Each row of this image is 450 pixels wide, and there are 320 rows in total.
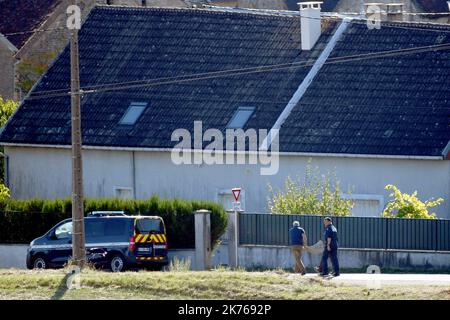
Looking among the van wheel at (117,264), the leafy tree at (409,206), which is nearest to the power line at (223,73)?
the leafy tree at (409,206)

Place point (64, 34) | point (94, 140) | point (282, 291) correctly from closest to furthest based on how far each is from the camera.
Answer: point (282, 291) → point (94, 140) → point (64, 34)

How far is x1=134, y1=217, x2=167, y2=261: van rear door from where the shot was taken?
120 ft

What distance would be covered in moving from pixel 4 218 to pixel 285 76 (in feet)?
31.8

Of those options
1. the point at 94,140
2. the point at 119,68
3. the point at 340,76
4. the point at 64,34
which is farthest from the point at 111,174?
the point at 64,34

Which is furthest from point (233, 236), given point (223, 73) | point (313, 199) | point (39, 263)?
point (223, 73)

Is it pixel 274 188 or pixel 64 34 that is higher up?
pixel 64 34

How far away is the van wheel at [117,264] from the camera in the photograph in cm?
3631

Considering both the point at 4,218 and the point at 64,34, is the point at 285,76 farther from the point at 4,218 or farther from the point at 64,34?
the point at 64,34

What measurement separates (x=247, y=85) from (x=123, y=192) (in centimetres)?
506

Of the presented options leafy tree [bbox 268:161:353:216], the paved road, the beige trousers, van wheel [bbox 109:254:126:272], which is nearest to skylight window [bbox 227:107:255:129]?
leafy tree [bbox 268:161:353:216]

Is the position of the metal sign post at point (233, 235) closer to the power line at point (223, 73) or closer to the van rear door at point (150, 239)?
the van rear door at point (150, 239)

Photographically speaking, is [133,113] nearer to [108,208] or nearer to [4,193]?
[4,193]

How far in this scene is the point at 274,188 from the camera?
140 feet

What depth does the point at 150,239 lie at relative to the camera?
36844 millimetres
